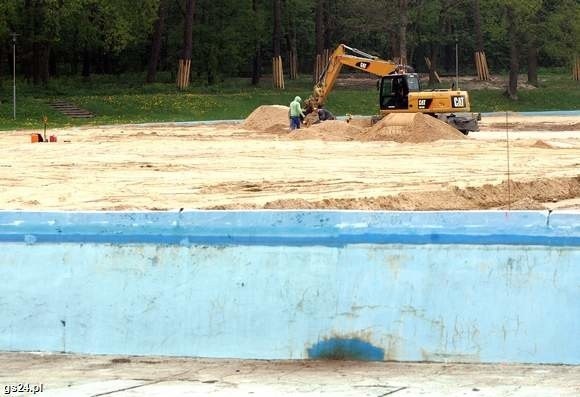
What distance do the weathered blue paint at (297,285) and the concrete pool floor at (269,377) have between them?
0.19 m

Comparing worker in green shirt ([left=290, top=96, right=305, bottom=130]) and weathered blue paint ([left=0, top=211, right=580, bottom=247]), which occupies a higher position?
worker in green shirt ([left=290, top=96, right=305, bottom=130])

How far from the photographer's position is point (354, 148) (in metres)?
32.7

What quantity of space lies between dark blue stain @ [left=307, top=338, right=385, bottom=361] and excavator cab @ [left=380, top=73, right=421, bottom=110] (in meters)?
29.7

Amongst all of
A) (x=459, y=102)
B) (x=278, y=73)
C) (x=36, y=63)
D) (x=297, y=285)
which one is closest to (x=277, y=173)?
(x=459, y=102)

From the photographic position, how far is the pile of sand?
36.4 metres

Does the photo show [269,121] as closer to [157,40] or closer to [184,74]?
[184,74]

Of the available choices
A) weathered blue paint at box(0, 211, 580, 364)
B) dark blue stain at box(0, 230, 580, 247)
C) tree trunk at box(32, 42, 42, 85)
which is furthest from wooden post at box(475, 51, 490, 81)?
dark blue stain at box(0, 230, 580, 247)

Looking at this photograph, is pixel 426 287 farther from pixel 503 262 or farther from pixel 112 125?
pixel 112 125

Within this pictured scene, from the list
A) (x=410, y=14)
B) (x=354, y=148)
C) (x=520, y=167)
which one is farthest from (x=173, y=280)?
(x=410, y=14)

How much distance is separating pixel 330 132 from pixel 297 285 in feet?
91.0

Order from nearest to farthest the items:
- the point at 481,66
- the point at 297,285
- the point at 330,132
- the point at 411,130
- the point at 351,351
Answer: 1. the point at 351,351
2. the point at 297,285
3. the point at 411,130
4. the point at 330,132
5. the point at 481,66

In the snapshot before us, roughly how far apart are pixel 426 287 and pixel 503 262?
668mm

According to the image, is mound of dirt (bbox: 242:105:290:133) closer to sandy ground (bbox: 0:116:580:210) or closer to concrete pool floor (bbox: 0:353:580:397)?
sandy ground (bbox: 0:116:580:210)

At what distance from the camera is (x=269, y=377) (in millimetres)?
8570
